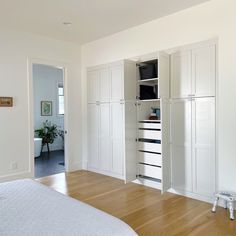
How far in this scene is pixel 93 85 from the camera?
4.89 metres

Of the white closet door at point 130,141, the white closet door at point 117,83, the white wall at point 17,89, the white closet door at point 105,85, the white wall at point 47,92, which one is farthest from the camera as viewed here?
the white wall at point 47,92

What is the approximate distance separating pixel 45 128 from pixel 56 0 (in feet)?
16.1

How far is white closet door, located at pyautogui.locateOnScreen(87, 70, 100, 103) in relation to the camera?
15.7 feet

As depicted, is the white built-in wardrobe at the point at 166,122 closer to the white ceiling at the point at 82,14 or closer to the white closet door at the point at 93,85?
the white closet door at the point at 93,85

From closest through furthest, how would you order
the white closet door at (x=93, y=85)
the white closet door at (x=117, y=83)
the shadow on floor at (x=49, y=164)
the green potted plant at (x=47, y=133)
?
the white closet door at (x=117, y=83) < the white closet door at (x=93, y=85) < the shadow on floor at (x=49, y=164) < the green potted plant at (x=47, y=133)

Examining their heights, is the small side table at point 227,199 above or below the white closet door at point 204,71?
below

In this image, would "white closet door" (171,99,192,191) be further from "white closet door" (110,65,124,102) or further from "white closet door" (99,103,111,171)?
"white closet door" (99,103,111,171)

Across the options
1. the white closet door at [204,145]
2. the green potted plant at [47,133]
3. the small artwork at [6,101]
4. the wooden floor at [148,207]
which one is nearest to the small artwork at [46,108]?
the green potted plant at [47,133]

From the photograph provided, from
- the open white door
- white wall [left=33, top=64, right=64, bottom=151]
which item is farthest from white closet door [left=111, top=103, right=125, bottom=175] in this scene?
white wall [left=33, top=64, right=64, bottom=151]

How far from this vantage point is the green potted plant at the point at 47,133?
7262 mm

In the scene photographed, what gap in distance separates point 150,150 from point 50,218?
2.61m

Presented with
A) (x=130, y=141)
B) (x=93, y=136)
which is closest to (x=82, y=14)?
(x=130, y=141)

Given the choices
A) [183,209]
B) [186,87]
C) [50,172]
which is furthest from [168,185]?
[50,172]

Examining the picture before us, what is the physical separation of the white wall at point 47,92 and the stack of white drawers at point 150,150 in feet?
14.8
